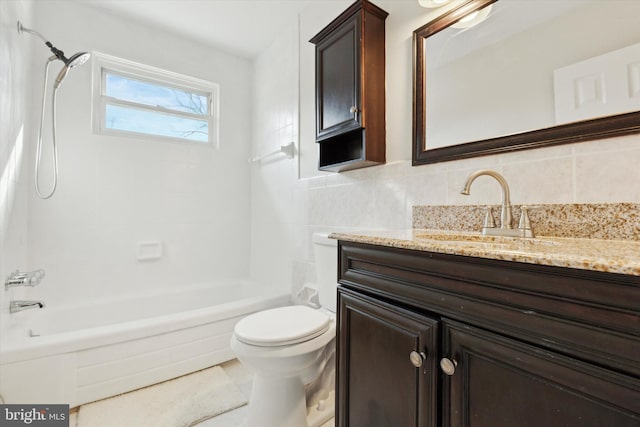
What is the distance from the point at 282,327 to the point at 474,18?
1523mm

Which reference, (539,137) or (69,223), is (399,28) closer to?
(539,137)

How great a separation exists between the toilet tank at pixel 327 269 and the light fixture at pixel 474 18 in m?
1.08

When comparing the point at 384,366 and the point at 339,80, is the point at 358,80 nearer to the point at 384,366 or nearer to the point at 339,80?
the point at 339,80

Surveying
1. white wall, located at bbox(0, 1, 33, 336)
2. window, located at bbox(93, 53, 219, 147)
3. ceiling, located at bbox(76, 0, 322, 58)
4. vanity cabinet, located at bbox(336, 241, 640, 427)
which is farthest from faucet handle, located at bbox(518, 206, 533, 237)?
window, located at bbox(93, 53, 219, 147)

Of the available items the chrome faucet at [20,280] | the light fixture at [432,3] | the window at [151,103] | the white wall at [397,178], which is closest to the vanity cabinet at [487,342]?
the white wall at [397,178]

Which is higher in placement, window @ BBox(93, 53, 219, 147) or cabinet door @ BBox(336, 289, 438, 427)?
window @ BBox(93, 53, 219, 147)

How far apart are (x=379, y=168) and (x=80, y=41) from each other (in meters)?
2.37

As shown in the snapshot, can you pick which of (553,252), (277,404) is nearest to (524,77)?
(553,252)

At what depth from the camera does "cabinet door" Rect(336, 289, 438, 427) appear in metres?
0.72

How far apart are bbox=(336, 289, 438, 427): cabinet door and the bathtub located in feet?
3.79

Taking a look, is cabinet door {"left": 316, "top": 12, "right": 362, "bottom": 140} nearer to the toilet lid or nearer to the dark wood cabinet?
Result: the dark wood cabinet

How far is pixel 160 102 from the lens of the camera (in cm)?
251

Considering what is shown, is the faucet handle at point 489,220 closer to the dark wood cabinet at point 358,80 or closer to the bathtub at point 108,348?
the dark wood cabinet at point 358,80

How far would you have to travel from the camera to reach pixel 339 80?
1551 millimetres
